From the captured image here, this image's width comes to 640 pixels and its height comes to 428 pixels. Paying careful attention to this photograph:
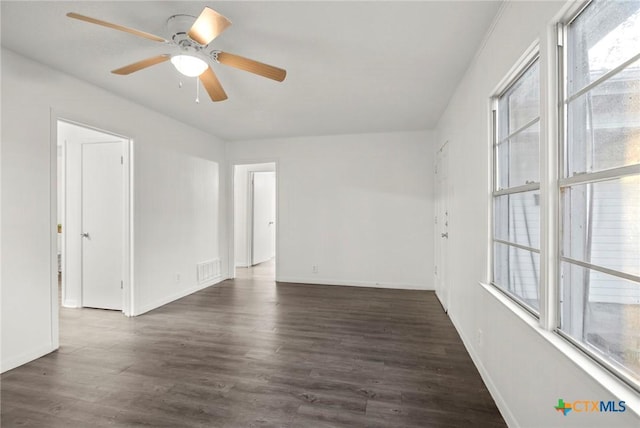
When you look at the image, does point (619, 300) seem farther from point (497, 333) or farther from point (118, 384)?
point (118, 384)

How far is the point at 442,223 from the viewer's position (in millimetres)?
4254

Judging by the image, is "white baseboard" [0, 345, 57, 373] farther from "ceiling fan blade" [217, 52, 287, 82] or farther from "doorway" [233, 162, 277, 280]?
"doorway" [233, 162, 277, 280]

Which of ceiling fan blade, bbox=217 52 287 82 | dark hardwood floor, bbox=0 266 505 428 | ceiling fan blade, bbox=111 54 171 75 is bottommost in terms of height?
dark hardwood floor, bbox=0 266 505 428

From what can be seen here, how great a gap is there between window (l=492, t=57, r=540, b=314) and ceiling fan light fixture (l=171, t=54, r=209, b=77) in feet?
6.75

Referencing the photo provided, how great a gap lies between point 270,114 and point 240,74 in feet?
4.16

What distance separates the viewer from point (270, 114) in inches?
164

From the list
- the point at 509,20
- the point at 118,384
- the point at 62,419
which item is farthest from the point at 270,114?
the point at 62,419

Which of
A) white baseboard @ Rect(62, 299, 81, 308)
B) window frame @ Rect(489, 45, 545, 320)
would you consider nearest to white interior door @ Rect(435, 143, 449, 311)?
window frame @ Rect(489, 45, 545, 320)

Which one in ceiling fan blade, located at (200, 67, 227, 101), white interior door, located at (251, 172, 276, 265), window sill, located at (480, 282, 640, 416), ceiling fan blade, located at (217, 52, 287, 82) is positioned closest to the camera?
window sill, located at (480, 282, 640, 416)

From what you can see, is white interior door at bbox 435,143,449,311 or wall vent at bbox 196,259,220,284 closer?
white interior door at bbox 435,143,449,311

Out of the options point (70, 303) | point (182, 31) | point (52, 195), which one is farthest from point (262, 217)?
point (182, 31)

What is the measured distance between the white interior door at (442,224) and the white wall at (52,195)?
3.65m

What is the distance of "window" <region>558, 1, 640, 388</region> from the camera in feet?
3.41

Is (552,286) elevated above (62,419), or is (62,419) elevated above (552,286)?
(552,286)
